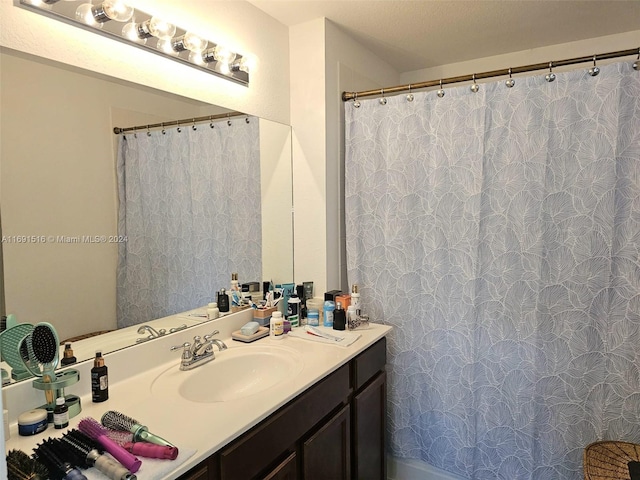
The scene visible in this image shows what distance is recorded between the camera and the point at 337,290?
228cm

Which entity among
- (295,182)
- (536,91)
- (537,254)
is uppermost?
(536,91)

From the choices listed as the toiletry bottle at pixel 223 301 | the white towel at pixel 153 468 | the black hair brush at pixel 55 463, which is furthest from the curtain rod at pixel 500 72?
the black hair brush at pixel 55 463

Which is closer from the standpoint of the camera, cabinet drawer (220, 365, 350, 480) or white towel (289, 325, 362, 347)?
cabinet drawer (220, 365, 350, 480)

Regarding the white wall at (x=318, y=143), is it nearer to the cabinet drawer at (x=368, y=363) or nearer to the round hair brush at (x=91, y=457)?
the cabinet drawer at (x=368, y=363)

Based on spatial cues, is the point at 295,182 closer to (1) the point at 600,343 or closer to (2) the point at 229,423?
(2) the point at 229,423

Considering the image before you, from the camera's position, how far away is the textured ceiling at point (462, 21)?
76.1 inches

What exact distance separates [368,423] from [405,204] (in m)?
1.06

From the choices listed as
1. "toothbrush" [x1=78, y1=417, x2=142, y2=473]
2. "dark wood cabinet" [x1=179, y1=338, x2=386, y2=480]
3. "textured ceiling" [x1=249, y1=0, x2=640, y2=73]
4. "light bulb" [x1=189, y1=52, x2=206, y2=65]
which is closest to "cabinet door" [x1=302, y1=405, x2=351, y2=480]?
"dark wood cabinet" [x1=179, y1=338, x2=386, y2=480]

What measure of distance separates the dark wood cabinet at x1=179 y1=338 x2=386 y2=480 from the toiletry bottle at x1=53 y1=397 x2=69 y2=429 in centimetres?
38

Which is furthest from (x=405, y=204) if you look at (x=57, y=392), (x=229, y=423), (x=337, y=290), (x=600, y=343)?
(x=57, y=392)

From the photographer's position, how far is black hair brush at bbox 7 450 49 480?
2.81ft

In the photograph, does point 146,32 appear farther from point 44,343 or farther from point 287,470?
point 287,470

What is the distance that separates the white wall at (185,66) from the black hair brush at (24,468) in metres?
1.04

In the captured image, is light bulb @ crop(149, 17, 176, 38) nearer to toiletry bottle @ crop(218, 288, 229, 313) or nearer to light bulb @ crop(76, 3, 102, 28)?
light bulb @ crop(76, 3, 102, 28)
